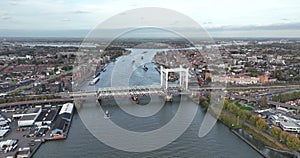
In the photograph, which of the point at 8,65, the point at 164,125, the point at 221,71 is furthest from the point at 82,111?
the point at 8,65

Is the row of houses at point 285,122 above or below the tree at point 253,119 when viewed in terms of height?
below

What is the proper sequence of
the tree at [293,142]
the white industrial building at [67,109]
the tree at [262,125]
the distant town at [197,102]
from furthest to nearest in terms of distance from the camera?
the white industrial building at [67,109] → the tree at [262,125] → the distant town at [197,102] → the tree at [293,142]

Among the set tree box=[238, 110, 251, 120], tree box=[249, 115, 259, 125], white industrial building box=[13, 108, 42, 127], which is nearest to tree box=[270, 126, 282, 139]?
tree box=[249, 115, 259, 125]

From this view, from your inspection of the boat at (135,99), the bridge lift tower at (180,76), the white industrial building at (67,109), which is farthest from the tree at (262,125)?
the white industrial building at (67,109)

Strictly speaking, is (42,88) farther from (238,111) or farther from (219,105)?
(238,111)

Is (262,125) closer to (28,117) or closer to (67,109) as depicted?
(67,109)

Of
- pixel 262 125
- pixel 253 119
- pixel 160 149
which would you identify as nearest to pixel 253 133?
pixel 262 125

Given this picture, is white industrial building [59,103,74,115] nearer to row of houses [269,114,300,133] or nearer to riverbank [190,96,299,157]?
riverbank [190,96,299,157]

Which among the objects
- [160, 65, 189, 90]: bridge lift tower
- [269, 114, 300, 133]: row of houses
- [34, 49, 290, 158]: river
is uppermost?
[160, 65, 189, 90]: bridge lift tower

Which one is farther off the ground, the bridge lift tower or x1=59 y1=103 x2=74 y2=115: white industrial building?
the bridge lift tower

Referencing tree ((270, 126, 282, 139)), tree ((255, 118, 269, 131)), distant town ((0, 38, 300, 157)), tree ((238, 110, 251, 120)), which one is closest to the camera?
tree ((270, 126, 282, 139))

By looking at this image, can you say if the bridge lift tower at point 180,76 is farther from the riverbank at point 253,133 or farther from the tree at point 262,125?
the tree at point 262,125
